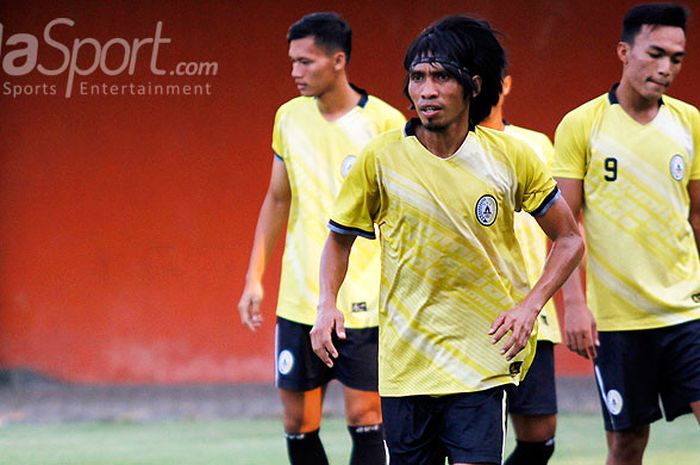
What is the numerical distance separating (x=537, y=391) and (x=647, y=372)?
1.59ft

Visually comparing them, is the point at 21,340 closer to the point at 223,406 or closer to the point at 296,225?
the point at 223,406

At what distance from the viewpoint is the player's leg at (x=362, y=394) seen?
5.98 metres

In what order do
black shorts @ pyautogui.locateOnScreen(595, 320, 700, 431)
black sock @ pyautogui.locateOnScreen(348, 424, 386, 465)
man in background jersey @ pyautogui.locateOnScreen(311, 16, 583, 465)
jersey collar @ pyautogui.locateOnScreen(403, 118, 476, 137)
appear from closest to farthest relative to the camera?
1. man in background jersey @ pyautogui.locateOnScreen(311, 16, 583, 465)
2. jersey collar @ pyautogui.locateOnScreen(403, 118, 476, 137)
3. black shorts @ pyautogui.locateOnScreen(595, 320, 700, 431)
4. black sock @ pyautogui.locateOnScreen(348, 424, 386, 465)

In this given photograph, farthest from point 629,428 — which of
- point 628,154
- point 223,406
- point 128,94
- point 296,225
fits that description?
point 128,94

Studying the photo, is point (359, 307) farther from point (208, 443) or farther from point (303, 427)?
point (208, 443)

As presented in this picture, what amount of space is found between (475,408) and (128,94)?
610 centimetres

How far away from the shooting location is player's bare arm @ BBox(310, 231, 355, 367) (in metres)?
4.44

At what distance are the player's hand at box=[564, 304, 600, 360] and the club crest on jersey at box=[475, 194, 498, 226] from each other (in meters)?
1.02

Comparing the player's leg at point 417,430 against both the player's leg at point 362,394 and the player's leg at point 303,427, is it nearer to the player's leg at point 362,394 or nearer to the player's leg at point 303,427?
the player's leg at point 362,394

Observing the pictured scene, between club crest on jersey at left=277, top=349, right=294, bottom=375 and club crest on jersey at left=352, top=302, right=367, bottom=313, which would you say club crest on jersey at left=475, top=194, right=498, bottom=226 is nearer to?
club crest on jersey at left=352, top=302, right=367, bottom=313

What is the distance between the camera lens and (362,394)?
6.00m

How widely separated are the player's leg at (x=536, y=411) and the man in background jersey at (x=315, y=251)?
1.88ft

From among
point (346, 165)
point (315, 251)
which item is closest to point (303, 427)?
point (315, 251)

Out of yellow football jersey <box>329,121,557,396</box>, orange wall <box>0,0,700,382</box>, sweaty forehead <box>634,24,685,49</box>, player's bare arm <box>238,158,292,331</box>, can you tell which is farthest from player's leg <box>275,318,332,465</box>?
orange wall <box>0,0,700,382</box>
